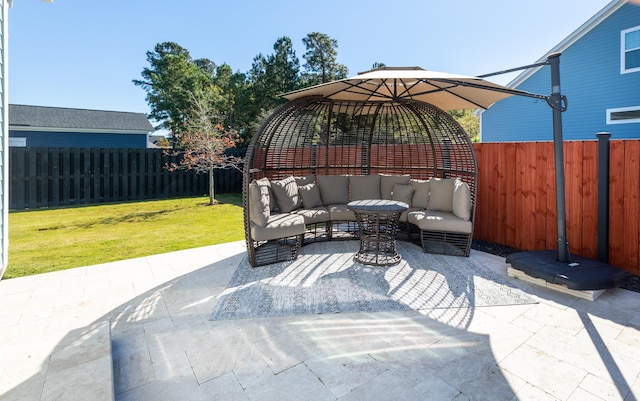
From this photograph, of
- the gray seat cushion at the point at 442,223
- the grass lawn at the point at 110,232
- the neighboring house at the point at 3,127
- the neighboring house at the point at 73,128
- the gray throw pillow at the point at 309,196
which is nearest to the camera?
the neighboring house at the point at 3,127

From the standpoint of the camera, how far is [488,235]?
5988mm

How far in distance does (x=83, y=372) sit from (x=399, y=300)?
110 inches

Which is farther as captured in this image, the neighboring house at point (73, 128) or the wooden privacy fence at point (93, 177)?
the neighboring house at point (73, 128)

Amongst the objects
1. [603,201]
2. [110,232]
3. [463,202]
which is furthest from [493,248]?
[110,232]

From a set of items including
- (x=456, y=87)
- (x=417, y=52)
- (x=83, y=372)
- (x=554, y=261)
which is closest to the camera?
(x=83, y=372)

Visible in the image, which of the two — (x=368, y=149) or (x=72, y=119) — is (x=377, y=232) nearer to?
(x=368, y=149)

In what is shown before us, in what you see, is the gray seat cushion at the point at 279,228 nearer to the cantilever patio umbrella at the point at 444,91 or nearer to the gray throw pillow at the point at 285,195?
the gray throw pillow at the point at 285,195

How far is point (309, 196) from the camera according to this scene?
6.12m

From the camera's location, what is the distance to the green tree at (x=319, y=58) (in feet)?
65.5

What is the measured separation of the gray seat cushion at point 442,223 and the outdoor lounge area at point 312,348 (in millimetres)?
1262

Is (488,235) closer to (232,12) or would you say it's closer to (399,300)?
(399,300)

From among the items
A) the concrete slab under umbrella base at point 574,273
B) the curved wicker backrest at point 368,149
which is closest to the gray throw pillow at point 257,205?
the curved wicker backrest at point 368,149

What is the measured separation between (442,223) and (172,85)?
20445mm

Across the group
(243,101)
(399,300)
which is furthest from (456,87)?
(243,101)
